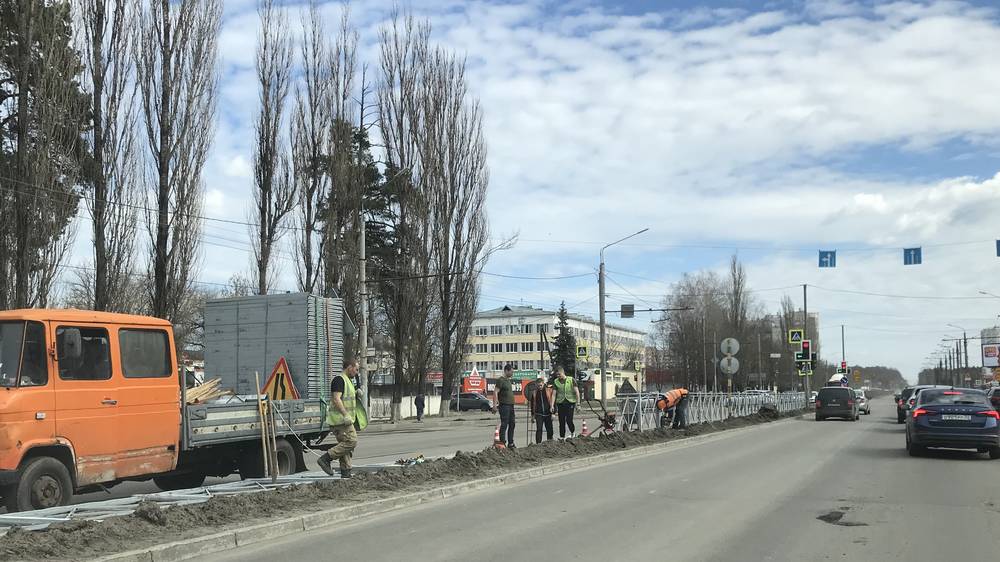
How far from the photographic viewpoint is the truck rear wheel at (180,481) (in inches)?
465

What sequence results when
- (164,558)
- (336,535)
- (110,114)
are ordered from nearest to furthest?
1. (164,558)
2. (336,535)
3. (110,114)

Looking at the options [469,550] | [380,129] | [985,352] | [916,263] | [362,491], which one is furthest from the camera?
[985,352]

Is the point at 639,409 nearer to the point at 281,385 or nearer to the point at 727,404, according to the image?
the point at 727,404

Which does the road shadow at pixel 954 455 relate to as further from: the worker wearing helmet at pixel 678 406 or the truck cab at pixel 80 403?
the truck cab at pixel 80 403

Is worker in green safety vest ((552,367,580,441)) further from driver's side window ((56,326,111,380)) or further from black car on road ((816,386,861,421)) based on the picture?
black car on road ((816,386,861,421))

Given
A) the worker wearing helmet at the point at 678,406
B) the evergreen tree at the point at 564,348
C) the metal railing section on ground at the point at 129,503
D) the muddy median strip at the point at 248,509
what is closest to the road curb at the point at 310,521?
the muddy median strip at the point at 248,509

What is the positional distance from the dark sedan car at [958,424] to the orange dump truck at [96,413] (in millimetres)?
13430

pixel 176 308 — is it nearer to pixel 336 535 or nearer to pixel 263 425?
pixel 263 425

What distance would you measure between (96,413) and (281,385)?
3851 millimetres

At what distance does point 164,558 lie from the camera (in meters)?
7.23

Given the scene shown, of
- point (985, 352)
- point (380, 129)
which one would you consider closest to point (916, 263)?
point (380, 129)


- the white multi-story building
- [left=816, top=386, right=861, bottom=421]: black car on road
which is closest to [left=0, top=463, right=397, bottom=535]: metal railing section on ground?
[left=816, top=386, right=861, bottom=421]: black car on road

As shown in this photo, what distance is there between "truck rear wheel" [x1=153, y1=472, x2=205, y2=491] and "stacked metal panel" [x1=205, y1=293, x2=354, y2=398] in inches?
76.2

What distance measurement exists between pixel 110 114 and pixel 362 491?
63.2ft
